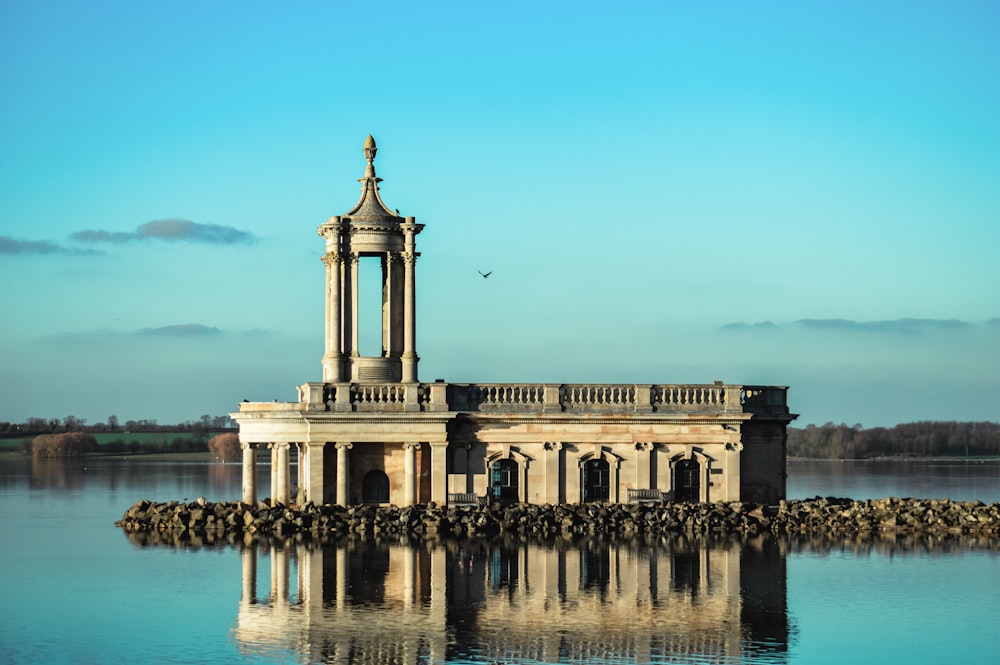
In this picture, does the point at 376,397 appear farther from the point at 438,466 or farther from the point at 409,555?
the point at 409,555

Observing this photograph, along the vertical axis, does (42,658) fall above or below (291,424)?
below

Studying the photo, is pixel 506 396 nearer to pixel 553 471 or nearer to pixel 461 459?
pixel 461 459

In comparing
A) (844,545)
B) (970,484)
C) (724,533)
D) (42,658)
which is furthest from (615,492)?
(970,484)

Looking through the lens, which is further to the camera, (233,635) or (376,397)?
(376,397)

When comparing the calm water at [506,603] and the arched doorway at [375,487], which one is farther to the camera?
the arched doorway at [375,487]

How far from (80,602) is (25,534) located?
27.5m

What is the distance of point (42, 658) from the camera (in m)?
40.7

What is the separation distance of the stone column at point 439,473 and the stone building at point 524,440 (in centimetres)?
4

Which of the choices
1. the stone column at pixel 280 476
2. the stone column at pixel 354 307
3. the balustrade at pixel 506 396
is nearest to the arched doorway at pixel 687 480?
the balustrade at pixel 506 396

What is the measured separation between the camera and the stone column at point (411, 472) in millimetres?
66188

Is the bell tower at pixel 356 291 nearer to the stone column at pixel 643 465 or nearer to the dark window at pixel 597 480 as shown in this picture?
the dark window at pixel 597 480

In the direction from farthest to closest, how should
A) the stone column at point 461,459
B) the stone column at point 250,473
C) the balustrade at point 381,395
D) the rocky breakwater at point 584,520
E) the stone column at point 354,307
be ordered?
the stone column at point 354,307, the stone column at point 250,473, the stone column at point 461,459, the balustrade at point 381,395, the rocky breakwater at point 584,520

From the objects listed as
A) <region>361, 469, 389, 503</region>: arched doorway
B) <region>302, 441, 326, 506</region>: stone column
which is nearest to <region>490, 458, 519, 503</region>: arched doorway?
<region>361, 469, 389, 503</region>: arched doorway

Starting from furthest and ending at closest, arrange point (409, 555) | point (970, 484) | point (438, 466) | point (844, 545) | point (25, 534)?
point (970, 484) < point (25, 534) < point (438, 466) < point (844, 545) < point (409, 555)
